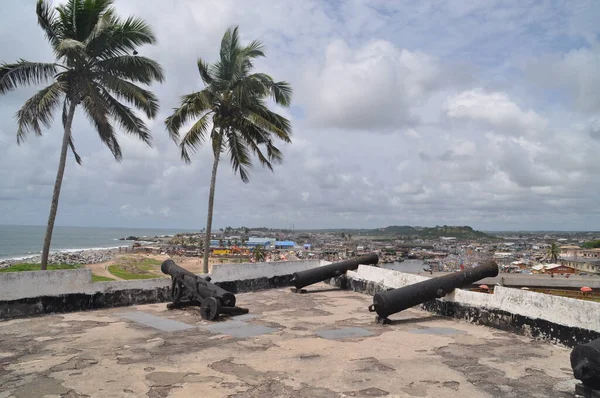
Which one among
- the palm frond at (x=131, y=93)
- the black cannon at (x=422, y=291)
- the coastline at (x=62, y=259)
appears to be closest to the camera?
the black cannon at (x=422, y=291)

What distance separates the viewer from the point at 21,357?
209 inches

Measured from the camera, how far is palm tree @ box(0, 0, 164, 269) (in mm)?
10695

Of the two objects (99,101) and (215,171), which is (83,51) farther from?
(215,171)

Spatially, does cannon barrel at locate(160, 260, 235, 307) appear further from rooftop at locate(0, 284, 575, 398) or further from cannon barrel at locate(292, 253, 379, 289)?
cannon barrel at locate(292, 253, 379, 289)

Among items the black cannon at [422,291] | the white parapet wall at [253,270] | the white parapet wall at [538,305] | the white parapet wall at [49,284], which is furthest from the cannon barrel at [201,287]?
the white parapet wall at [538,305]

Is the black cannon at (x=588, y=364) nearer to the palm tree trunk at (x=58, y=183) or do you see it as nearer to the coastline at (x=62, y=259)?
the palm tree trunk at (x=58, y=183)

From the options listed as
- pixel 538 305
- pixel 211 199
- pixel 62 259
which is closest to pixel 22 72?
pixel 211 199

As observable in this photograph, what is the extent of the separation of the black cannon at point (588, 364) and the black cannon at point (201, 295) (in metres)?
5.47

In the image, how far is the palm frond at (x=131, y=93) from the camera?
37.3 ft

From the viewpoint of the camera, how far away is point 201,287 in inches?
335

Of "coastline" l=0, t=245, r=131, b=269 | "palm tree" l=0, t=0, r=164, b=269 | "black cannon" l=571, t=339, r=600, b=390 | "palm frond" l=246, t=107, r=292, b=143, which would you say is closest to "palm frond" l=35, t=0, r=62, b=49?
"palm tree" l=0, t=0, r=164, b=269

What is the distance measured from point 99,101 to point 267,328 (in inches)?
305

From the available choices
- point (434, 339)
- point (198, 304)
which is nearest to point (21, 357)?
point (198, 304)

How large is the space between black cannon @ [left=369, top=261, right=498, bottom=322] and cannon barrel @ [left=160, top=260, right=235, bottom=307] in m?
2.67
